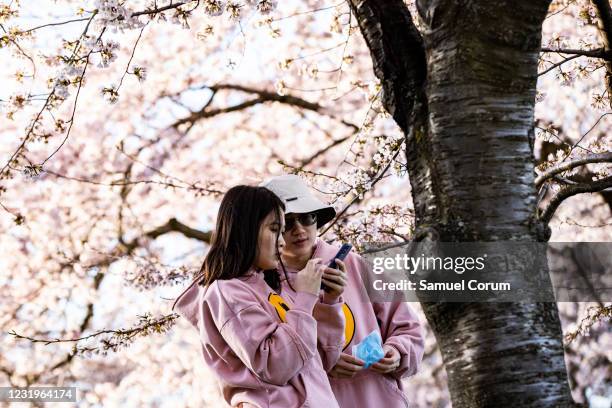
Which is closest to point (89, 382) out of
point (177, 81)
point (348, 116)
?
point (177, 81)

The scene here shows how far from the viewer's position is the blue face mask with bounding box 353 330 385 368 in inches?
98.2

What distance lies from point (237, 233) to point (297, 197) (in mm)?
438

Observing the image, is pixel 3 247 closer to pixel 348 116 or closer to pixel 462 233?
pixel 348 116

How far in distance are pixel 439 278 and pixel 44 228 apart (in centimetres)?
754

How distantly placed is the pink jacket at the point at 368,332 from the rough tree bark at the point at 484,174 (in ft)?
1.76

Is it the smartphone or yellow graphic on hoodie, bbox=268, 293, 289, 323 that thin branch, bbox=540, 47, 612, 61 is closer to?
the smartphone

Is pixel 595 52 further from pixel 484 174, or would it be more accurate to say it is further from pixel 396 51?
pixel 484 174

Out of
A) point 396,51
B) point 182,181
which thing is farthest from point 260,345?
point 182,181

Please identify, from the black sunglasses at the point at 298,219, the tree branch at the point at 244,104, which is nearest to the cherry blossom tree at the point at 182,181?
the tree branch at the point at 244,104

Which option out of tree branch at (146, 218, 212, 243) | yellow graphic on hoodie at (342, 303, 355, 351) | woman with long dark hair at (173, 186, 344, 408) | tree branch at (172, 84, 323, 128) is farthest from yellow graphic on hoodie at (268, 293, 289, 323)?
tree branch at (172, 84, 323, 128)

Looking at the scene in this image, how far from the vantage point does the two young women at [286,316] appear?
2.12 meters

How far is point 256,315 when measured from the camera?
2.16m

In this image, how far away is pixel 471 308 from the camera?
1984 mm

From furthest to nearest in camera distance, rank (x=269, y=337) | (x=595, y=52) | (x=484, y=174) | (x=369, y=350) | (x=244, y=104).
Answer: (x=244, y=104), (x=595, y=52), (x=369, y=350), (x=269, y=337), (x=484, y=174)
